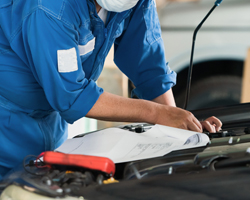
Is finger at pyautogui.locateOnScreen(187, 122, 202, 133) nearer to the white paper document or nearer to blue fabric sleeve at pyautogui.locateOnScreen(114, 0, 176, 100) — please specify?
the white paper document

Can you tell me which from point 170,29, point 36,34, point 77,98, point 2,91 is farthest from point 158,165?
point 170,29

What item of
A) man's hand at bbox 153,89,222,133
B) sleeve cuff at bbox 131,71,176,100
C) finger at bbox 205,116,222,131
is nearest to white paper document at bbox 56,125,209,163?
man's hand at bbox 153,89,222,133

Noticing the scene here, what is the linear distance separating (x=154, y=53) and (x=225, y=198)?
783 mm

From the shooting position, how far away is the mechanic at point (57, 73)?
2.64ft

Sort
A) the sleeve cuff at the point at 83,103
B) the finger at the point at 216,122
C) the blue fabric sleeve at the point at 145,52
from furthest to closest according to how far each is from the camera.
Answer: the blue fabric sleeve at the point at 145,52, the finger at the point at 216,122, the sleeve cuff at the point at 83,103

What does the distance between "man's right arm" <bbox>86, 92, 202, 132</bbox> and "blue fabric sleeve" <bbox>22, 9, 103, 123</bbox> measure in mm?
31

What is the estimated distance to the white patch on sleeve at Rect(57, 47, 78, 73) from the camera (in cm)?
81

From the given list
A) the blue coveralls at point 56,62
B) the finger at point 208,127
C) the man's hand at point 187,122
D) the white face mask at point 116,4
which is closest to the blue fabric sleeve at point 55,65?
the blue coveralls at point 56,62

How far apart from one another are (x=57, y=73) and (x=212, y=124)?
0.50 metres

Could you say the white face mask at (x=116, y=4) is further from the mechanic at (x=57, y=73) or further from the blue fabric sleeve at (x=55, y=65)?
the blue fabric sleeve at (x=55, y=65)

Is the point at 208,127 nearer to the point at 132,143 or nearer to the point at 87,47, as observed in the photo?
the point at 132,143

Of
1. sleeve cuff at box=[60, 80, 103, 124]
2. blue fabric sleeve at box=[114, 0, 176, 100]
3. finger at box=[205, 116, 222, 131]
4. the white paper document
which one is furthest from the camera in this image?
blue fabric sleeve at box=[114, 0, 176, 100]

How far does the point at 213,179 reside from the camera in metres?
0.52

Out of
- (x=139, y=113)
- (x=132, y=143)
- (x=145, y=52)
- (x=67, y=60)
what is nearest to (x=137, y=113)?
(x=139, y=113)
